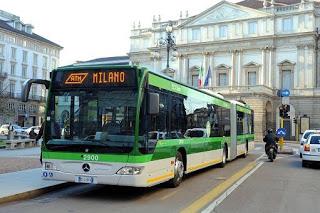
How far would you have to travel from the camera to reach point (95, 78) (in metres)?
10.9

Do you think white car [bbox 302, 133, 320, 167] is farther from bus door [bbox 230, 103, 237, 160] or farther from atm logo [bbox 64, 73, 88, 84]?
atm logo [bbox 64, 73, 88, 84]

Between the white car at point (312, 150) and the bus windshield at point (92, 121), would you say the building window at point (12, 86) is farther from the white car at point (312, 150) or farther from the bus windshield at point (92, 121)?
the bus windshield at point (92, 121)

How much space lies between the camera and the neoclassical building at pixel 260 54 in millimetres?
74825

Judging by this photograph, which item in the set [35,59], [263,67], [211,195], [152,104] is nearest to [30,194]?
[152,104]

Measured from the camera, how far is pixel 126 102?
1059 centimetres

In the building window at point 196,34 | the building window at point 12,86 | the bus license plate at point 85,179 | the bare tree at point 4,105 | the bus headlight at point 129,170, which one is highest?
the building window at point 196,34

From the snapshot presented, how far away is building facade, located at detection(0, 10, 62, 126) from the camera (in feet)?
286

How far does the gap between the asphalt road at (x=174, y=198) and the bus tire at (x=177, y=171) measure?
19 centimetres

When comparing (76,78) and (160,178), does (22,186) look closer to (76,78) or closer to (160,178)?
(76,78)

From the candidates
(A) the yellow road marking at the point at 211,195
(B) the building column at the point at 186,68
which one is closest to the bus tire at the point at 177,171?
(A) the yellow road marking at the point at 211,195

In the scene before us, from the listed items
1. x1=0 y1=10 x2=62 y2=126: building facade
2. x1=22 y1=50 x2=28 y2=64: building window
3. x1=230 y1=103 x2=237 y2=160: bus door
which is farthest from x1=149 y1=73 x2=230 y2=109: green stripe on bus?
x1=22 y1=50 x2=28 y2=64: building window

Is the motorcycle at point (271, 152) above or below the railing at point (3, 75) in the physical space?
below

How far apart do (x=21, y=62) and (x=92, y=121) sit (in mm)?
87475

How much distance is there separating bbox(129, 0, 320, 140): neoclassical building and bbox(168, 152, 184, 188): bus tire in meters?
58.0
